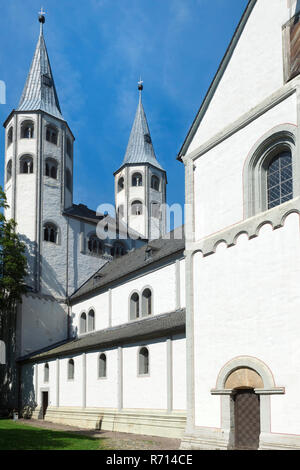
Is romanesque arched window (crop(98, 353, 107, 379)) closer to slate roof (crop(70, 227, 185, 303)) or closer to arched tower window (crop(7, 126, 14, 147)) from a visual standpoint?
slate roof (crop(70, 227, 185, 303))

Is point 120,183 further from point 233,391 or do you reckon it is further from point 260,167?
point 233,391

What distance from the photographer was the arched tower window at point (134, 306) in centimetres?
3048

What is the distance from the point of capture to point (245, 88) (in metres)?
16.5

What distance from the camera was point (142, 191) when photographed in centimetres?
5259

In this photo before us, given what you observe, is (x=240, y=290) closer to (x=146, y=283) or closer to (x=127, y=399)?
(x=127, y=399)

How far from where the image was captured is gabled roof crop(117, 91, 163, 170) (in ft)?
179

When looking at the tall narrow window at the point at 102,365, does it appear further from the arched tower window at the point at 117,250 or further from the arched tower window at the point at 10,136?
the arched tower window at the point at 10,136

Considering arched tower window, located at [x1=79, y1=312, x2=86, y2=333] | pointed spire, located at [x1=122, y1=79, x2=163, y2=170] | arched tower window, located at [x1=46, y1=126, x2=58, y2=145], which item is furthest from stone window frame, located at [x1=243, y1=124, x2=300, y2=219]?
pointed spire, located at [x1=122, y1=79, x2=163, y2=170]

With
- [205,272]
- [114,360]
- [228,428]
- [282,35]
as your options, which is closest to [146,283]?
[114,360]

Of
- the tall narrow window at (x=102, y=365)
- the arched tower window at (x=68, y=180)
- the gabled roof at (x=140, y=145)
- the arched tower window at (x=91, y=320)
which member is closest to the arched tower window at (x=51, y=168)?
the arched tower window at (x=68, y=180)

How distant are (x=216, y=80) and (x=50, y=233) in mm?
24161

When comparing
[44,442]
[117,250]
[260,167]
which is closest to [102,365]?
[44,442]

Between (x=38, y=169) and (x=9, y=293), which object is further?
(x=38, y=169)

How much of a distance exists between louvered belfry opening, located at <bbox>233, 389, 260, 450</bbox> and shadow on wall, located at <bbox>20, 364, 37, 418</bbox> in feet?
75.1
